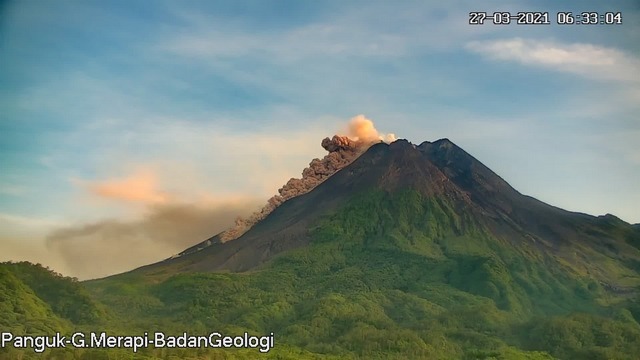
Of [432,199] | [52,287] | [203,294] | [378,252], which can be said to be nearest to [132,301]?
[203,294]

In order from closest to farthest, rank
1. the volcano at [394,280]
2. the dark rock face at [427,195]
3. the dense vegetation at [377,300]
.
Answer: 1. the dense vegetation at [377,300]
2. the volcano at [394,280]
3. the dark rock face at [427,195]

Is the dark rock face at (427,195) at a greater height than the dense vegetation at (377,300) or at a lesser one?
greater

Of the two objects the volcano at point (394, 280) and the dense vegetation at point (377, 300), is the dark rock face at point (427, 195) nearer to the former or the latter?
the volcano at point (394, 280)

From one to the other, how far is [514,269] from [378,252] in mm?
7456

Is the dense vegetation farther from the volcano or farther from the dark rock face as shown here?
the dark rock face

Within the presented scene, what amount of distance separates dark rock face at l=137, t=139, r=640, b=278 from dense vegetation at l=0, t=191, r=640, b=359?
1.22 m

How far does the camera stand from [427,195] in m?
55.9

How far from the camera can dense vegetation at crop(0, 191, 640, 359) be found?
1294 inches

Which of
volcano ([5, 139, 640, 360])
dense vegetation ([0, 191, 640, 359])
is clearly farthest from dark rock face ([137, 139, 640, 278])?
dense vegetation ([0, 191, 640, 359])

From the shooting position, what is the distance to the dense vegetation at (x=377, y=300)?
32.9 metres

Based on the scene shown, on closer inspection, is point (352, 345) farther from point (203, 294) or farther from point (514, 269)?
point (514, 269)

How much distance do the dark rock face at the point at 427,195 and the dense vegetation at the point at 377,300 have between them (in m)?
1.22

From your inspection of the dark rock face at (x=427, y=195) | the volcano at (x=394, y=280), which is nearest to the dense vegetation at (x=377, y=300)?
the volcano at (x=394, y=280)

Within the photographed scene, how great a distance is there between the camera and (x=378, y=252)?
50.8m
